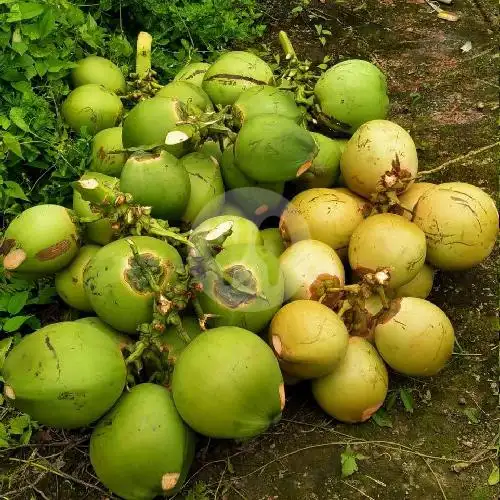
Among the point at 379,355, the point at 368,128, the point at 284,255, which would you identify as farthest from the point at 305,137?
the point at 379,355

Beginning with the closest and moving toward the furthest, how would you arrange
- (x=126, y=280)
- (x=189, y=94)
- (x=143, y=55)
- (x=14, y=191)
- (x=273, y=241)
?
(x=126, y=280) < (x=273, y=241) < (x=14, y=191) < (x=189, y=94) < (x=143, y=55)

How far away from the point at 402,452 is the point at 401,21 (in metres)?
3.39

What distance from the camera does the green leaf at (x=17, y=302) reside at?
2.97 metres

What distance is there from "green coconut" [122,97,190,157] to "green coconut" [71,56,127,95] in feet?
2.49

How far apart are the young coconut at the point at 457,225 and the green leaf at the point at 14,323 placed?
175cm

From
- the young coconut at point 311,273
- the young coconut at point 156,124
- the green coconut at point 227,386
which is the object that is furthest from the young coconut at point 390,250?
the young coconut at point 156,124

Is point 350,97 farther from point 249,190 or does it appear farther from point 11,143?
point 11,143

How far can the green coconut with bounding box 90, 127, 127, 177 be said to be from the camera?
317 centimetres

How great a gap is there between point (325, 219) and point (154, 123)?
867mm

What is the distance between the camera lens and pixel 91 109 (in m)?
3.46

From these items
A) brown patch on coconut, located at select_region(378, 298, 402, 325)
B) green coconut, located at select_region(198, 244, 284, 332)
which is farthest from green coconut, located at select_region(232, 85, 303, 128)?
brown patch on coconut, located at select_region(378, 298, 402, 325)


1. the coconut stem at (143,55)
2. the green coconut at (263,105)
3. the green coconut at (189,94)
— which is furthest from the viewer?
the coconut stem at (143,55)

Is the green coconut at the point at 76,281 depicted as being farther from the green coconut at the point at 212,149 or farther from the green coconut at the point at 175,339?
the green coconut at the point at 212,149

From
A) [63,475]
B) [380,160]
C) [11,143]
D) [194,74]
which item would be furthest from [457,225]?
[11,143]
